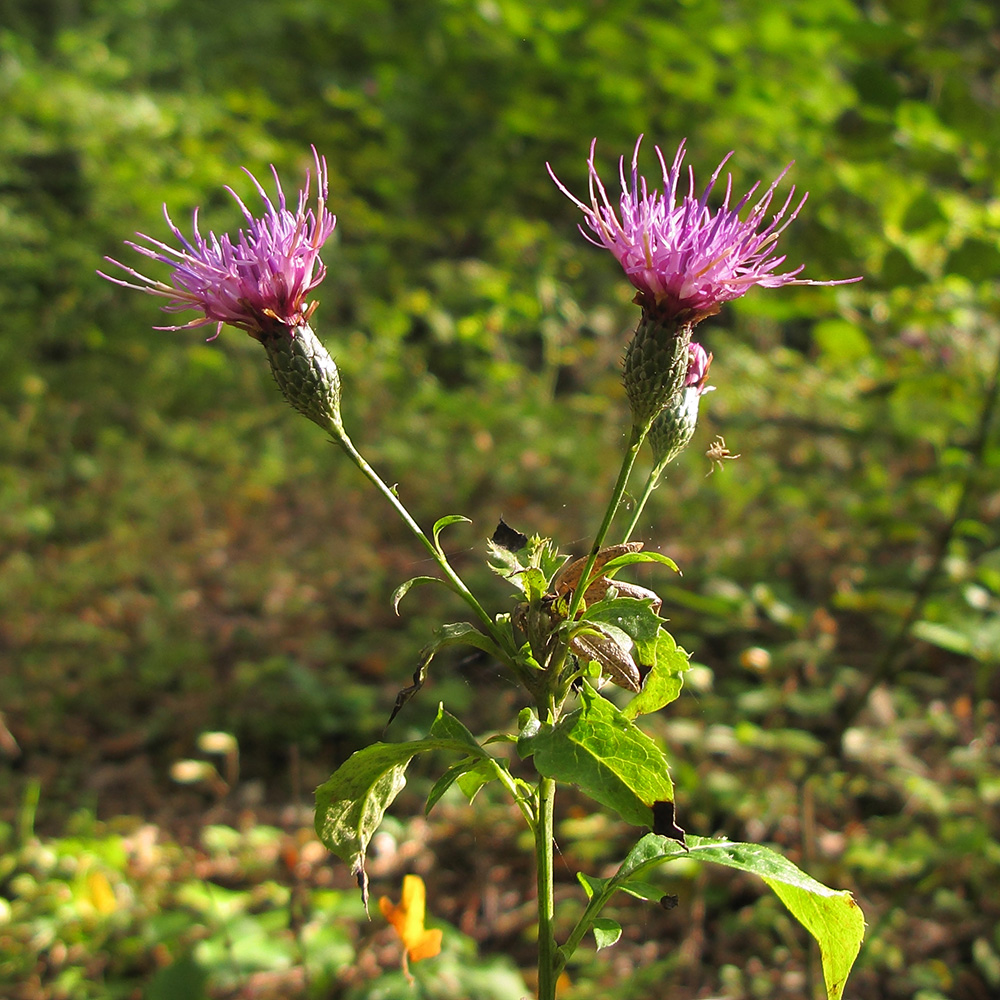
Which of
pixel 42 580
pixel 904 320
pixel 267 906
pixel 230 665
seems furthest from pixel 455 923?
pixel 42 580

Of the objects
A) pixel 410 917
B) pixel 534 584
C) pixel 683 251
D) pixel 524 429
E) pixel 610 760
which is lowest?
pixel 410 917

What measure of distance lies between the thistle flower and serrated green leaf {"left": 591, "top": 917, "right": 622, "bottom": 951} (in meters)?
0.67

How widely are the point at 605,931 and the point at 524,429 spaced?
451 centimetres

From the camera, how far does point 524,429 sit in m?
5.41

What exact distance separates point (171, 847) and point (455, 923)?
1032 mm

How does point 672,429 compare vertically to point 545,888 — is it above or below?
above

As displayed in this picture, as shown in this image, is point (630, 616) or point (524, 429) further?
point (524, 429)

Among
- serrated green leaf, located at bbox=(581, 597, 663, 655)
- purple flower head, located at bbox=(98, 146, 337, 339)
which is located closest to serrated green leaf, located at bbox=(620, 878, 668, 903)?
serrated green leaf, located at bbox=(581, 597, 663, 655)

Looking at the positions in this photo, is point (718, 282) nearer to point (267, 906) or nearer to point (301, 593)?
point (267, 906)

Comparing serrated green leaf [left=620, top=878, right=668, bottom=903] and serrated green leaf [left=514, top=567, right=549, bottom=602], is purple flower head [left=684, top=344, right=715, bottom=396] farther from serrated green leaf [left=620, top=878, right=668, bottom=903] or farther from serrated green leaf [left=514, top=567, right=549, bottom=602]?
serrated green leaf [left=620, top=878, right=668, bottom=903]

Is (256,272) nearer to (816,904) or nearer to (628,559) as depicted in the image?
(628,559)

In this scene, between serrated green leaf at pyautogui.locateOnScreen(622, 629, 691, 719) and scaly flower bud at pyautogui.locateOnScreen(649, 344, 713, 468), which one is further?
scaly flower bud at pyautogui.locateOnScreen(649, 344, 713, 468)

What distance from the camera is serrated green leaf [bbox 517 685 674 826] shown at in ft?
2.79

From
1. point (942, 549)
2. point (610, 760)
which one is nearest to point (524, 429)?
point (942, 549)
